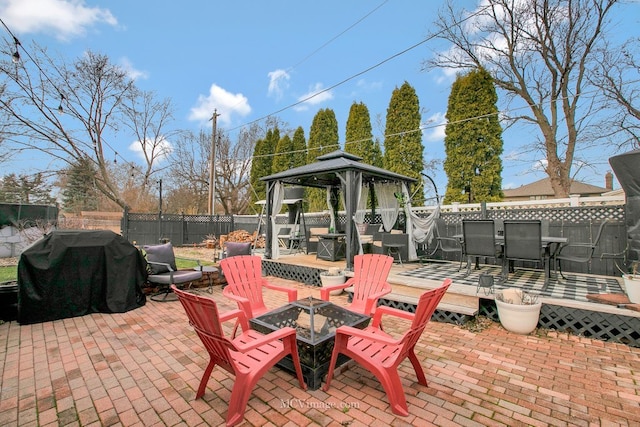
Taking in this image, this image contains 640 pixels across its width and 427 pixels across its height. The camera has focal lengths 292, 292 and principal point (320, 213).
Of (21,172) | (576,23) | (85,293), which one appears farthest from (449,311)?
(21,172)

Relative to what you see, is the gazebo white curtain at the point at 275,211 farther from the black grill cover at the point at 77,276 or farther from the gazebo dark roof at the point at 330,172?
the black grill cover at the point at 77,276

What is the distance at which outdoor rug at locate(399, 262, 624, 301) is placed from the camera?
4.20 m

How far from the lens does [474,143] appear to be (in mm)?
9898

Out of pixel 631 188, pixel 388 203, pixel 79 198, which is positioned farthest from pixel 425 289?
pixel 79 198

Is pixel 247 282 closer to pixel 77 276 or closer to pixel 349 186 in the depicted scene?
pixel 77 276

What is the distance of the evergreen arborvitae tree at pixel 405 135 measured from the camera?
11.6 meters

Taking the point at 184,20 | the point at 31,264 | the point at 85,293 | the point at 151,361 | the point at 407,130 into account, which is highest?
the point at 184,20

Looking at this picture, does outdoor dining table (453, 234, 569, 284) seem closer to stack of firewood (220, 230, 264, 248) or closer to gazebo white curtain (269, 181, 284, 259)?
gazebo white curtain (269, 181, 284, 259)

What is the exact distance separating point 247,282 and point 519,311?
332 centimetres

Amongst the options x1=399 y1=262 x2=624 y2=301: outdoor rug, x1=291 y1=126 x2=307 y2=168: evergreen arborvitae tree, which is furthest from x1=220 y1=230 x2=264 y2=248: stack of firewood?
x1=399 y1=262 x2=624 y2=301: outdoor rug

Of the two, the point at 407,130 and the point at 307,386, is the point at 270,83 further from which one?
the point at 307,386

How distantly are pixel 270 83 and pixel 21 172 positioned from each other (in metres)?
11.8

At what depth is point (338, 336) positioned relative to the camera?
2320 mm

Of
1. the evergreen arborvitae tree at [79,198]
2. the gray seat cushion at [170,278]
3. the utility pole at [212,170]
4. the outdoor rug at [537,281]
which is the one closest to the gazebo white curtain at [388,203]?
the outdoor rug at [537,281]
